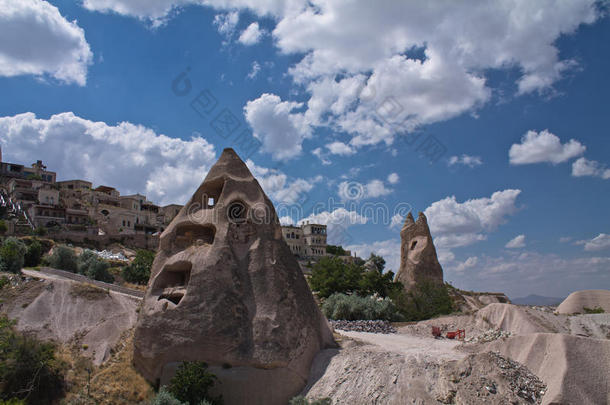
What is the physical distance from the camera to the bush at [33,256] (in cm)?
3672

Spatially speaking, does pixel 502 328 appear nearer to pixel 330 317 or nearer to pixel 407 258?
pixel 330 317

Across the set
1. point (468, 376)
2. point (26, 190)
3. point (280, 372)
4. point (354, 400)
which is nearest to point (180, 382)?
point (280, 372)

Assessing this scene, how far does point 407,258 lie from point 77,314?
26.8 meters

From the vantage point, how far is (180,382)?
12.2m

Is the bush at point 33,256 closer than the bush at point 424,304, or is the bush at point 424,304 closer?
the bush at point 424,304

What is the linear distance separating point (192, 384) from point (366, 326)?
12.5 metres

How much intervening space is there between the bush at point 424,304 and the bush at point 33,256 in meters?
30.8

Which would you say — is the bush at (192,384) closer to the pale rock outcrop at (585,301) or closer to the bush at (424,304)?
the bush at (424,304)

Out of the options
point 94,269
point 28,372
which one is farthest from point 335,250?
point 28,372

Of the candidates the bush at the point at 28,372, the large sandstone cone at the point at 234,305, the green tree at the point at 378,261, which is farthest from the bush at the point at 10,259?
the green tree at the point at 378,261

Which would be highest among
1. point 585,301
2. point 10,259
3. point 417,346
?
point 10,259

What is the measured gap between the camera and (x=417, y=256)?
Result: 1475 inches

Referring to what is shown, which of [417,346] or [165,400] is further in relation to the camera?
[417,346]

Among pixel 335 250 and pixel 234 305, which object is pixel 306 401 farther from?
pixel 335 250
